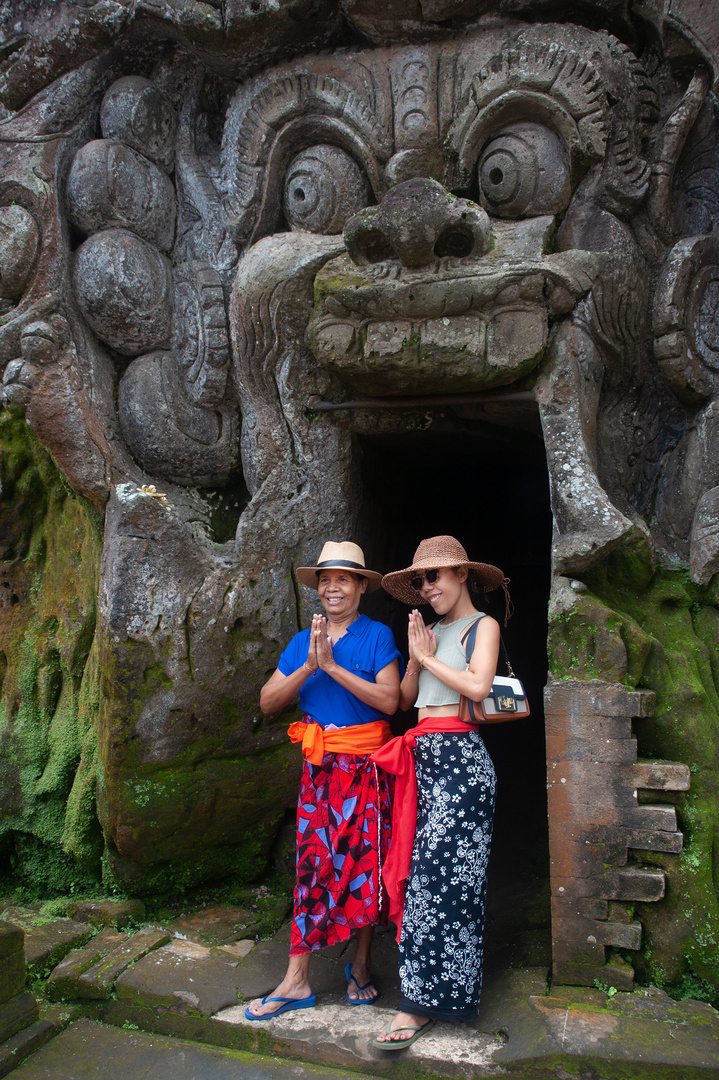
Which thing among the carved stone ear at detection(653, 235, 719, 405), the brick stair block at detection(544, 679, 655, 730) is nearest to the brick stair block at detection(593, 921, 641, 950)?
the brick stair block at detection(544, 679, 655, 730)

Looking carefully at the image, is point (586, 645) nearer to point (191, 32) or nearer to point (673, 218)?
point (673, 218)

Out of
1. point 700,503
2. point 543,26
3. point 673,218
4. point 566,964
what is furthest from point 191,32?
point 566,964

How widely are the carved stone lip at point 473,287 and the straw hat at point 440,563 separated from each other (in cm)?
113

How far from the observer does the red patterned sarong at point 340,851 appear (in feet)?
9.18

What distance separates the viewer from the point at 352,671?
288cm

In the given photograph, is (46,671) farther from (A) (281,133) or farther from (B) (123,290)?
(A) (281,133)

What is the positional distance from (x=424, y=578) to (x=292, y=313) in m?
1.60

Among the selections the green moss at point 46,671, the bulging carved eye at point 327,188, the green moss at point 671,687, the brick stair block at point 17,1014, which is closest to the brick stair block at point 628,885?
the green moss at point 671,687

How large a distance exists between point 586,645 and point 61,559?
285 cm

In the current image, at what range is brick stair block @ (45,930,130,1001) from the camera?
118 inches

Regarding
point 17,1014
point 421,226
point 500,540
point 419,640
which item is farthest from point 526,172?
point 17,1014

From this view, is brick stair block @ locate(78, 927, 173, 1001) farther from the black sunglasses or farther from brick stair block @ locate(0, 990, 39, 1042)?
the black sunglasses

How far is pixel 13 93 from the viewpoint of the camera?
4.04 meters

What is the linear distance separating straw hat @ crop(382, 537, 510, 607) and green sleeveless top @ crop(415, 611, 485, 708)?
210mm
